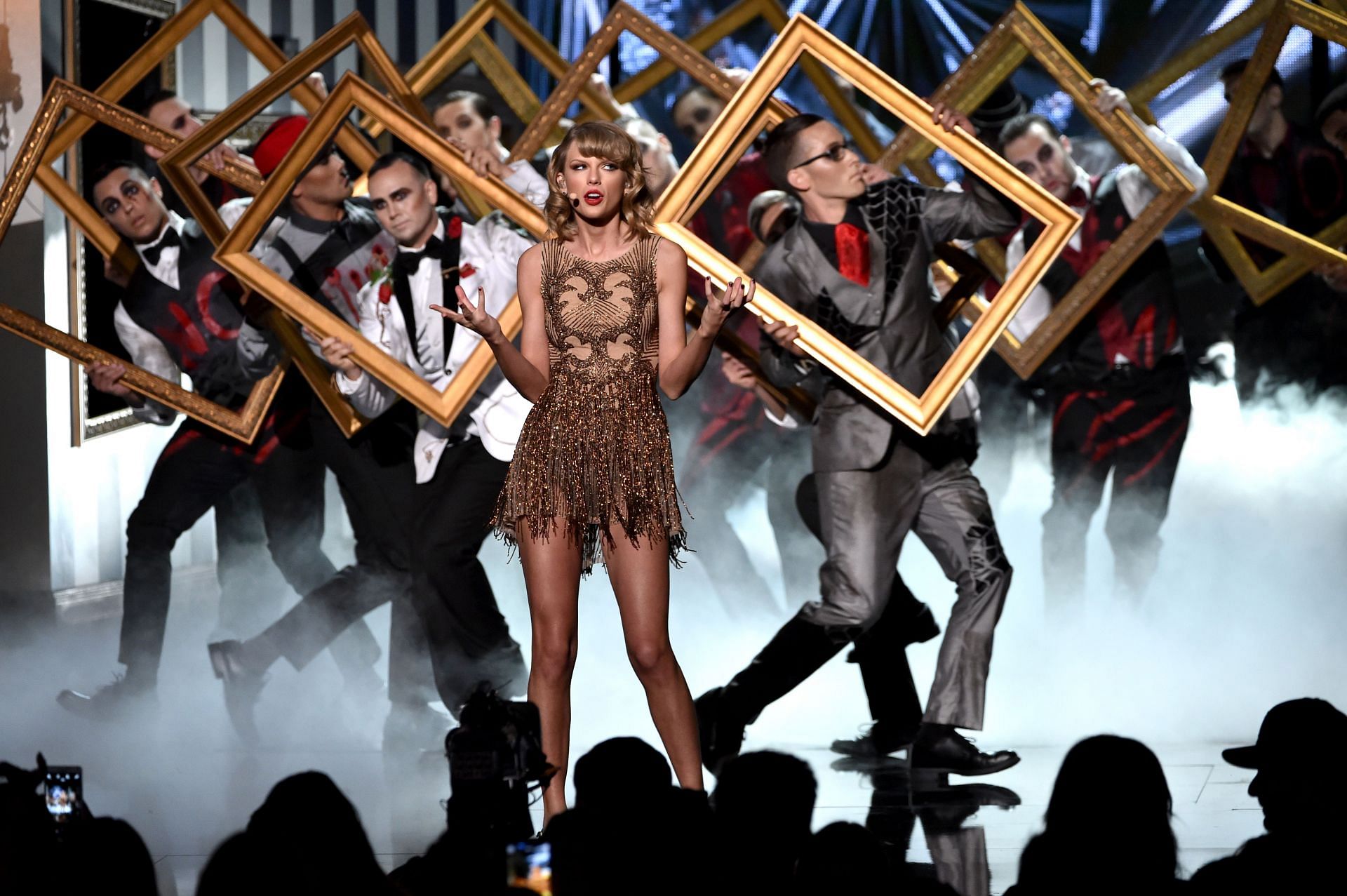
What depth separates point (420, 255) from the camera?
16.3 feet

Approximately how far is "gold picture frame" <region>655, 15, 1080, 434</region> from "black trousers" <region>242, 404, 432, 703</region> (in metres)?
1.44

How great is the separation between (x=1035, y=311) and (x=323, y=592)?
8.70ft

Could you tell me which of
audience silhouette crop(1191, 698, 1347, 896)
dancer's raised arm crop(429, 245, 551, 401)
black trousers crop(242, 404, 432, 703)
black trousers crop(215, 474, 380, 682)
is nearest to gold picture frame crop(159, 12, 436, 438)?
black trousers crop(242, 404, 432, 703)

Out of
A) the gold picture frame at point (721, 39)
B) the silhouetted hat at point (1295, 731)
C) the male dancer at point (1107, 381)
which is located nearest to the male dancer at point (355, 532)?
the gold picture frame at point (721, 39)

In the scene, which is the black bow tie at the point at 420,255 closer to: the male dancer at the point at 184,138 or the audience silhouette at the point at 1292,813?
the male dancer at the point at 184,138

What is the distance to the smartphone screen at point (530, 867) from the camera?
2193 millimetres

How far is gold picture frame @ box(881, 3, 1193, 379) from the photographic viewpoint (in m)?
4.91

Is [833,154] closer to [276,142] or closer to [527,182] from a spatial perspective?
[527,182]

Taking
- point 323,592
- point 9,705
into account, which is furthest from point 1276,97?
point 9,705

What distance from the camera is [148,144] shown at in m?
5.21

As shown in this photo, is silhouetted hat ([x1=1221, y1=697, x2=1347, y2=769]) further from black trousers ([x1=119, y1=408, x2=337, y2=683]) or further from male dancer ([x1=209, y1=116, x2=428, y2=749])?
black trousers ([x1=119, y1=408, x2=337, y2=683])

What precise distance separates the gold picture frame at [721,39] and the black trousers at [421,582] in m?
1.47

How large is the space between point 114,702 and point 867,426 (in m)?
2.75

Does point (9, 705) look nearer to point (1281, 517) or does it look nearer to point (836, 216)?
point (836, 216)
